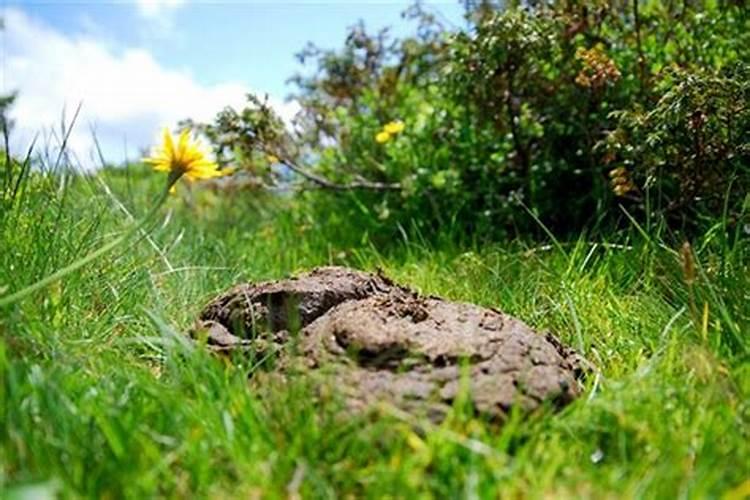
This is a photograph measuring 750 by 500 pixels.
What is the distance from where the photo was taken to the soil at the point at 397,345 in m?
→ 1.62

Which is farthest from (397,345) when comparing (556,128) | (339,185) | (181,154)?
(339,185)

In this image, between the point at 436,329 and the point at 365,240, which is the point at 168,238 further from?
the point at 436,329

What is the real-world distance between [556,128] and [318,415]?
2.53 meters

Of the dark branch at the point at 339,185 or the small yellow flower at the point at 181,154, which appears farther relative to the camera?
the dark branch at the point at 339,185

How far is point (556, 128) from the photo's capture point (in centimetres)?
378

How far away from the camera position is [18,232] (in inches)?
93.6

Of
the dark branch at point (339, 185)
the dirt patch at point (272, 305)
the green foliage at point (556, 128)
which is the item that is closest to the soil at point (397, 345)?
the dirt patch at point (272, 305)

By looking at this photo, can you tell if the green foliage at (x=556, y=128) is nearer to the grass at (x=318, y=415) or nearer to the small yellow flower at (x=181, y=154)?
the grass at (x=318, y=415)

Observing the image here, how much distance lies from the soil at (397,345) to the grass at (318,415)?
7cm

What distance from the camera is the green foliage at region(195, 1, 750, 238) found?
2748mm

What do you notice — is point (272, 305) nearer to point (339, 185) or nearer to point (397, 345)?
point (397, 345)

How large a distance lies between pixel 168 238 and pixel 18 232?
146 centimetres

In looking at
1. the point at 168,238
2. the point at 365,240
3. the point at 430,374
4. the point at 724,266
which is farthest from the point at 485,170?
the point at 430,374

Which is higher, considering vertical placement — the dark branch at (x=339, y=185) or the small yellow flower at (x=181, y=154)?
the small yellow flower at (x=181, y=154)
